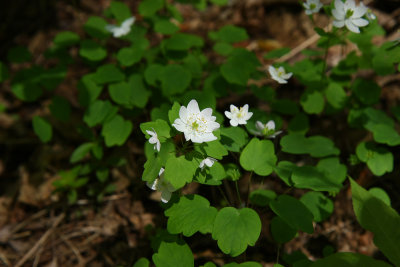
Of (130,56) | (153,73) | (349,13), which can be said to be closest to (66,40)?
(130,56)

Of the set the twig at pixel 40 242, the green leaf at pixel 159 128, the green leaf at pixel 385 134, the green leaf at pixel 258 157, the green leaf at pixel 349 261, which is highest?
the green leaf at pixel 159 128

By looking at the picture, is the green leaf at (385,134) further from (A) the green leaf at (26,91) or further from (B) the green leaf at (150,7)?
(A) the green leaf at (26,91)

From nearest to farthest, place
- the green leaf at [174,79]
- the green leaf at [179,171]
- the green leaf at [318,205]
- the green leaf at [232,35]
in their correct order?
1. the green leaf at [179,171]
2. the green leaf at [318,205]
3. the green leaf at [174,79]
4. the green leaf at [232,35]

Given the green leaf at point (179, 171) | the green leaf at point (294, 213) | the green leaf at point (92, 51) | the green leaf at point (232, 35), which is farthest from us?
the green leaf at point (232, 35)

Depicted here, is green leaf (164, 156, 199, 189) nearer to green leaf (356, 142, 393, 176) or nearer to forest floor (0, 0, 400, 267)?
forest floor (0, 0, 400, 267)

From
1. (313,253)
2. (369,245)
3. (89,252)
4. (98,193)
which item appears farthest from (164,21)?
(369,245)

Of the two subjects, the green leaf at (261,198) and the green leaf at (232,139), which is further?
the green leaf at (261,198)

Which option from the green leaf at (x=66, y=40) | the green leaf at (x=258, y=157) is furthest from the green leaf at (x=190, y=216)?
the green leaf at (x=66, y=40)

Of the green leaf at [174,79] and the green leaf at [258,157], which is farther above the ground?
the green leaf at [174,79]
